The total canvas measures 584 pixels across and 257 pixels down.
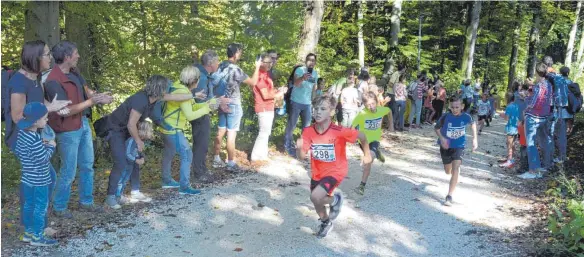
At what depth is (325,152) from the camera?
6.21 metres

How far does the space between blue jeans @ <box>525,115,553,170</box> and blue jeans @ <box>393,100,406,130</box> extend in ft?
20.9

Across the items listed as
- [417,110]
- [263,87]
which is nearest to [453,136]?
[263,87]

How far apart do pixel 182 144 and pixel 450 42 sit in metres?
27.9

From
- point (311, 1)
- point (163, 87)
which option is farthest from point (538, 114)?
point (163, 87)

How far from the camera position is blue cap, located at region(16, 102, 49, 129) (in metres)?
5.09

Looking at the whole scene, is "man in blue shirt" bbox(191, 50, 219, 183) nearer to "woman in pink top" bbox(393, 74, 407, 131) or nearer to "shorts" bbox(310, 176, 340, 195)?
"shorts" bbox(310, 176, 340, 195)

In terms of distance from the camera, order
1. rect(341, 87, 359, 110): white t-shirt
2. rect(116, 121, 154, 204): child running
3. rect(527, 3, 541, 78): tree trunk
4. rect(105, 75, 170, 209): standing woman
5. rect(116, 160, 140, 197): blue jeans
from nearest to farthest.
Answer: rect(105, 75, 170, 209): standing woman
rect(116, 121, 154, 204): child running
rect(116, 160, 140, 197): blue jeans
rect(341, 87, 359, 110): white t-shirt
rect(527, 3, 541, 78): tree trunk

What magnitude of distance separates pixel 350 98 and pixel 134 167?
21.3ft

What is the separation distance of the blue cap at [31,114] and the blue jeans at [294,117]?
19.4ft

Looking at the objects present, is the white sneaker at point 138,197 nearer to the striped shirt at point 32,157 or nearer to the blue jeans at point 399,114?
the striped shirt at point 32,157

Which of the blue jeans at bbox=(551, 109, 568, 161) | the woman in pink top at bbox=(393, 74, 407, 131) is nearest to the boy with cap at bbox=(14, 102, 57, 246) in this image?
the blue jeans at bbox=(551, 109, 568, 161)

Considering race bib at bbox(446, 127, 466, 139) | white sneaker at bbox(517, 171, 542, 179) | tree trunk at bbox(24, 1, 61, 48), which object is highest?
tree trunk at bbox(24, 1, 61, 48)

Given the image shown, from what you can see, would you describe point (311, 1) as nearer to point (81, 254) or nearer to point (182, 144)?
point (182, 144)

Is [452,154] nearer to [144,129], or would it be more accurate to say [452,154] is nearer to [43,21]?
[144,129]
